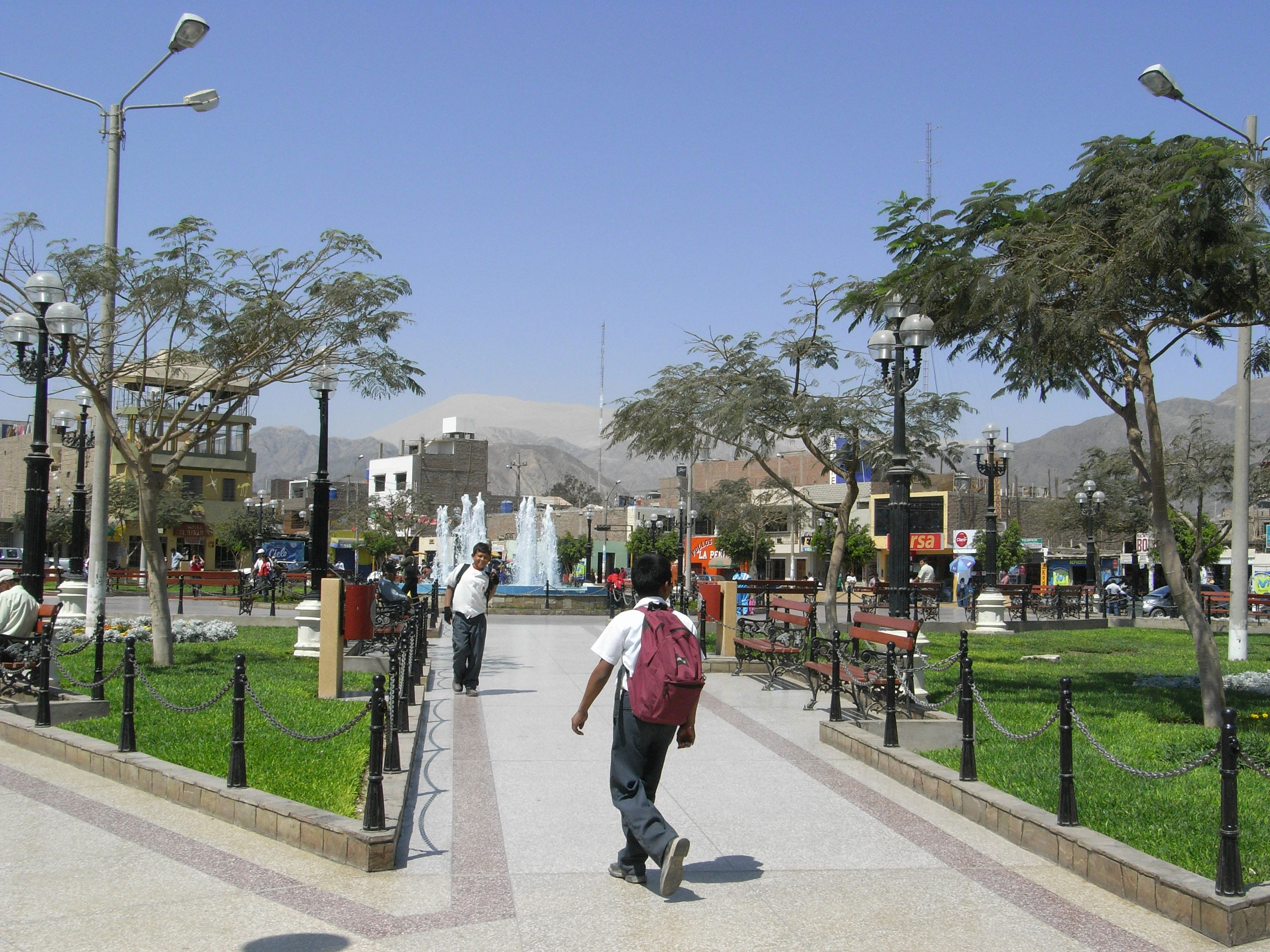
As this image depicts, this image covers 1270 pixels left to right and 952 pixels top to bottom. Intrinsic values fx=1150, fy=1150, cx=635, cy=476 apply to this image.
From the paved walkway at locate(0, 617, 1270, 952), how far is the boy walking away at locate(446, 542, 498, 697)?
347 cm

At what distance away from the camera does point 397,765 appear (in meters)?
7.73

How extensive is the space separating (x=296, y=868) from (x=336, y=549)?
2857 inches

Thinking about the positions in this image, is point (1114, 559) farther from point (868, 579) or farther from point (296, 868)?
point (296, 868)

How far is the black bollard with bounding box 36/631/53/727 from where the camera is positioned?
31.8ft

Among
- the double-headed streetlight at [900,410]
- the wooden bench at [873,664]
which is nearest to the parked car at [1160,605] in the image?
the double-headed streetlight at [900,410]

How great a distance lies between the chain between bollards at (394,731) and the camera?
7.72m

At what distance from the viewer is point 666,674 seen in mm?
5656

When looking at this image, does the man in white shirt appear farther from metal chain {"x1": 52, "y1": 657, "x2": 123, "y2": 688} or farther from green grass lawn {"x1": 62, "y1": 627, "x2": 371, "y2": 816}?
green grass lawn {"x1": 62, "y1": 627, "x2": 371, "y2": 816}

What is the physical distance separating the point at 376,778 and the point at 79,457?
22656 mm

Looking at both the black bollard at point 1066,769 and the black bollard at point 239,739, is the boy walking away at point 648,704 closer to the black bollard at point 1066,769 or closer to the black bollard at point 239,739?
the black bollard at point 1066,769

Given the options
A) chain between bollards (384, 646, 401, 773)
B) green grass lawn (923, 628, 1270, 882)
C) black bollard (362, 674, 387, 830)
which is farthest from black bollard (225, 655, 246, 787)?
green grass lawn (923, 628, 1270, 882)

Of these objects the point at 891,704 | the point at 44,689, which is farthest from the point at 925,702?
the point at 44,689

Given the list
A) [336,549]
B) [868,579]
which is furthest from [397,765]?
[336,549]

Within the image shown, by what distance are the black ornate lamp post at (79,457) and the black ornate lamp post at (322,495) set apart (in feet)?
19.7
